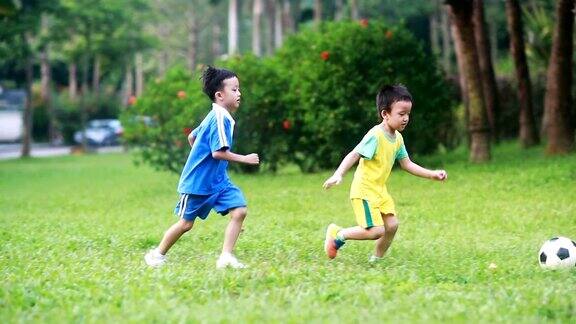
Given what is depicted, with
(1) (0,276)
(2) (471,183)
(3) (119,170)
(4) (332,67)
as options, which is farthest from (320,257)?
(3) (119,170)

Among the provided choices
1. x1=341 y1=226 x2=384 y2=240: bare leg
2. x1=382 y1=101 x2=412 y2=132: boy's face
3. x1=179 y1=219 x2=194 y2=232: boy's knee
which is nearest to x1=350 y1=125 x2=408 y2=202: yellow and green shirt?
x1=382 y1=101 x2=412 y2=132: boy's face

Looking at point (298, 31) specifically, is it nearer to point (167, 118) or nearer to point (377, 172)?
point (167, 118)

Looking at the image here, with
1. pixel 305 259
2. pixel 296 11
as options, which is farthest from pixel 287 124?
pixel 296 11

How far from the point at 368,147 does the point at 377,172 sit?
0.22 m

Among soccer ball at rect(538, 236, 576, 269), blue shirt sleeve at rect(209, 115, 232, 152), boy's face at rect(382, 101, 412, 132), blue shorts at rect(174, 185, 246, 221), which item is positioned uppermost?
boy's face at rect(382, 101, 412, 132)

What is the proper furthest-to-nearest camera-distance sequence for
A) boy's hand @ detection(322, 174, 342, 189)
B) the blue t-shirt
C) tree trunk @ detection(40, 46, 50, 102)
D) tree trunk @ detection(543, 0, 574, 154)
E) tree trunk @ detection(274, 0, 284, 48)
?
tree trunk @ detection(274, 0, 284, 48) → tree trunk @ detection(40, 46, 50, 102) → tree trunk @ detection(543, 0, 574, 154) → the blue t-shirt → boy's hand @ detection(322, 174, 342, 189)

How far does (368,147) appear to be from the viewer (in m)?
8.00

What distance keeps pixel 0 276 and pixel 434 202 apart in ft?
24.5

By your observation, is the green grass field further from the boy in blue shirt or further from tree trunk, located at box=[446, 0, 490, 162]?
tree trunk, located at box=[446, 0, 490, 162]

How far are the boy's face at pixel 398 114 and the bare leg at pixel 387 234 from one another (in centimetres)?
74

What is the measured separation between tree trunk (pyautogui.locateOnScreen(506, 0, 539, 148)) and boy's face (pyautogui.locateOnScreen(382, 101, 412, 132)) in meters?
13.8

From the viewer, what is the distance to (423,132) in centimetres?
1991

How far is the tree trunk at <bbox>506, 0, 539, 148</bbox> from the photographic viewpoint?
21.1 m

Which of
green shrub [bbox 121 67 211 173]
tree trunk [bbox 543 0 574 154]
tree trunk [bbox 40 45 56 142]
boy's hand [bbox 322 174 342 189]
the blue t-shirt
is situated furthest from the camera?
tree trunk [bbox 40 45 56 142]
